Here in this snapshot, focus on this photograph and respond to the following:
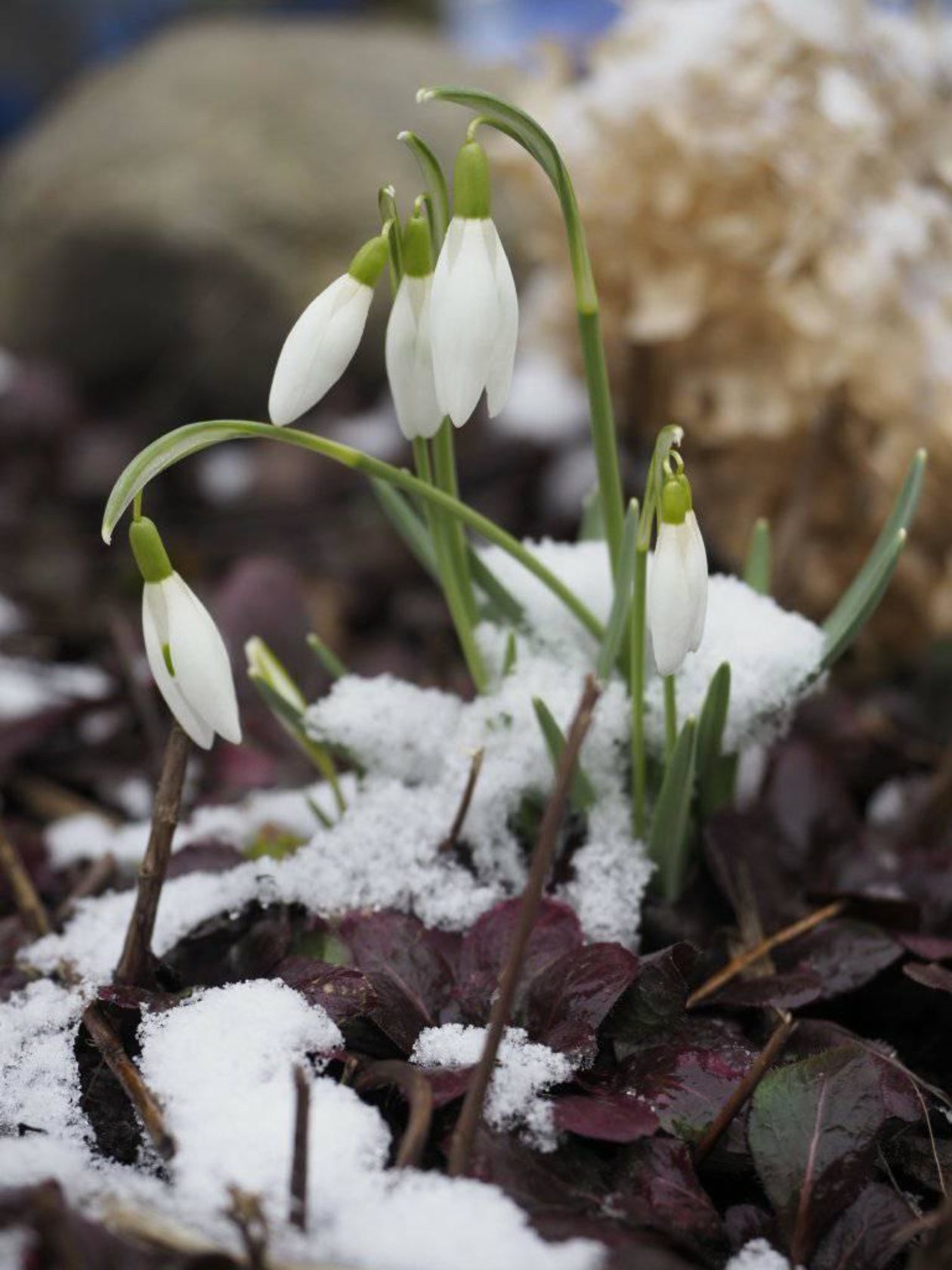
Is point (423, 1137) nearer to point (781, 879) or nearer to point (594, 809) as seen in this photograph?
point (594, 809)

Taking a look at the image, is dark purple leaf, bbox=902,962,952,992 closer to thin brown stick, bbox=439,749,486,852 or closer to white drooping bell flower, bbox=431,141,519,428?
thin brown stick, bbox=439,749,486,852

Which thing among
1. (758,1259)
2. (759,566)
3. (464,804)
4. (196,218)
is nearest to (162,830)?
(464,804)

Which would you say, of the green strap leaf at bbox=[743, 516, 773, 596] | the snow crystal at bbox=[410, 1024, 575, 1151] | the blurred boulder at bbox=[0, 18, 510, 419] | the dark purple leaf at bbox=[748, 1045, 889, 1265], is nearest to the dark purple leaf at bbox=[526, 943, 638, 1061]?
the snow crystal at bbox=[410, 1024, 575, 1151]

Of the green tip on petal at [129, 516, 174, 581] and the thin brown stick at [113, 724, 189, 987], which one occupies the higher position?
the green tip on petal at [129, 516, 174, 581]

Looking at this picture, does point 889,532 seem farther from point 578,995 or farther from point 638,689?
point 578,995

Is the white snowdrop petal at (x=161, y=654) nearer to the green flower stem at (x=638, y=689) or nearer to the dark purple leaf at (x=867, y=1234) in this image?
the green flower stem at (x=638, y=689)

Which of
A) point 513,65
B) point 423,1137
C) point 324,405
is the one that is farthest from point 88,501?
point 423,1137
